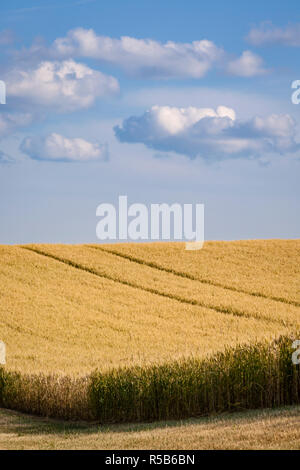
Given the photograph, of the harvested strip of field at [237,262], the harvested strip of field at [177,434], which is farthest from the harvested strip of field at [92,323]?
the harvested strip of field at [237,262]

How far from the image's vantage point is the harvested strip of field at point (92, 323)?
79.8 feet

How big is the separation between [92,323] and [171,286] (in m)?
8.00

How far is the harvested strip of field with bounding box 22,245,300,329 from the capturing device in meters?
31.4

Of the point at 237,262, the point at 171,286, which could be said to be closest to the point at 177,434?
the point at 171,286

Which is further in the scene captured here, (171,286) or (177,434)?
(171,286)

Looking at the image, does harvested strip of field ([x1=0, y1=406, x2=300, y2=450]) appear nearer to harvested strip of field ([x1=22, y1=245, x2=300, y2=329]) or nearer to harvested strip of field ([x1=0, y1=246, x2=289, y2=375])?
harvested strip of field ([x1=0, y1=246, x2=289, y2=375])

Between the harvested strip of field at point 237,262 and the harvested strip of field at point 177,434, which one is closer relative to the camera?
the harvested strip of field at point 177,434

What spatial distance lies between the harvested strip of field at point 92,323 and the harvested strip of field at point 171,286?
77 centimetres

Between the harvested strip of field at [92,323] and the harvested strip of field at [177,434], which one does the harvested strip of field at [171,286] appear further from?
the harvested strip of field at [177,434]

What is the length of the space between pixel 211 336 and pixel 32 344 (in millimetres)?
7723

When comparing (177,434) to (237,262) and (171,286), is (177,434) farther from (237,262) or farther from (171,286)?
(237,262)

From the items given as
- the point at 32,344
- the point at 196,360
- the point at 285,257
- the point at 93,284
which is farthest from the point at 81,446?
the point at 285,257

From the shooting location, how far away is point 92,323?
97.5 feet
